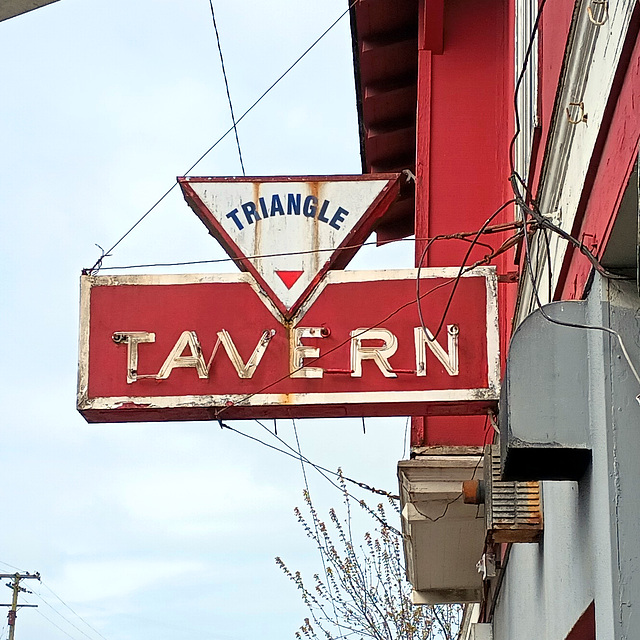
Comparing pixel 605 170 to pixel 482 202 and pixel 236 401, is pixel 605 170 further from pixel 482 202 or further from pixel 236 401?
pixel 482 202

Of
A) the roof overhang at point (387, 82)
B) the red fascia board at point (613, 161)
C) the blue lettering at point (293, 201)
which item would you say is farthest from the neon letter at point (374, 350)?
the roof overhang at point (387, 82)

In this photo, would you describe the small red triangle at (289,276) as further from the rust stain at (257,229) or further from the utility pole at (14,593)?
the utility pole at (14,593)

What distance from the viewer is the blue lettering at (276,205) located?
6285mm

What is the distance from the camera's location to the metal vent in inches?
213

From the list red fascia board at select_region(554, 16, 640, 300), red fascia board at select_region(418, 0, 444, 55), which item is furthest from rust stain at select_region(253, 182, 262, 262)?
red fascia board at select_region(418, 0, 444, 55)

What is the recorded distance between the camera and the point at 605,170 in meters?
3.52

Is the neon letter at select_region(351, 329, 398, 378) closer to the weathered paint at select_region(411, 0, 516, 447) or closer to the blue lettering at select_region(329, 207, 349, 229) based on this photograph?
the blue lettering at select_region(329, 207, 349, 229)

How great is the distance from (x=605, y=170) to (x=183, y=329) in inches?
116

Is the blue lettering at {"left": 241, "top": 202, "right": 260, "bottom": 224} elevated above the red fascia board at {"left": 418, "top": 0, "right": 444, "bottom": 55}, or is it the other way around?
the red fascia board at {"left": 418, "top": 0, "right": 444, "bottom": 55}

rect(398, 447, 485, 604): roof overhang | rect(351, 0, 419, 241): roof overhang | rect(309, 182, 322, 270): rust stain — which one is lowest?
rect(398, 447, 485, 604): roof overhang

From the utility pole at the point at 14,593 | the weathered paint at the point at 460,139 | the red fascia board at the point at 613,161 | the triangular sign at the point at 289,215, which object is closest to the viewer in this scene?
the red fascia board at the point at 613,161

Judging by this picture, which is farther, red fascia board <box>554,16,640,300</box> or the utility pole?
the utility pole

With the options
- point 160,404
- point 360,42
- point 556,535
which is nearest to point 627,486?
point 556,535

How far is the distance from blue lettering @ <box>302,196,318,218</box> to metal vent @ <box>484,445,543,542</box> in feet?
5.08
